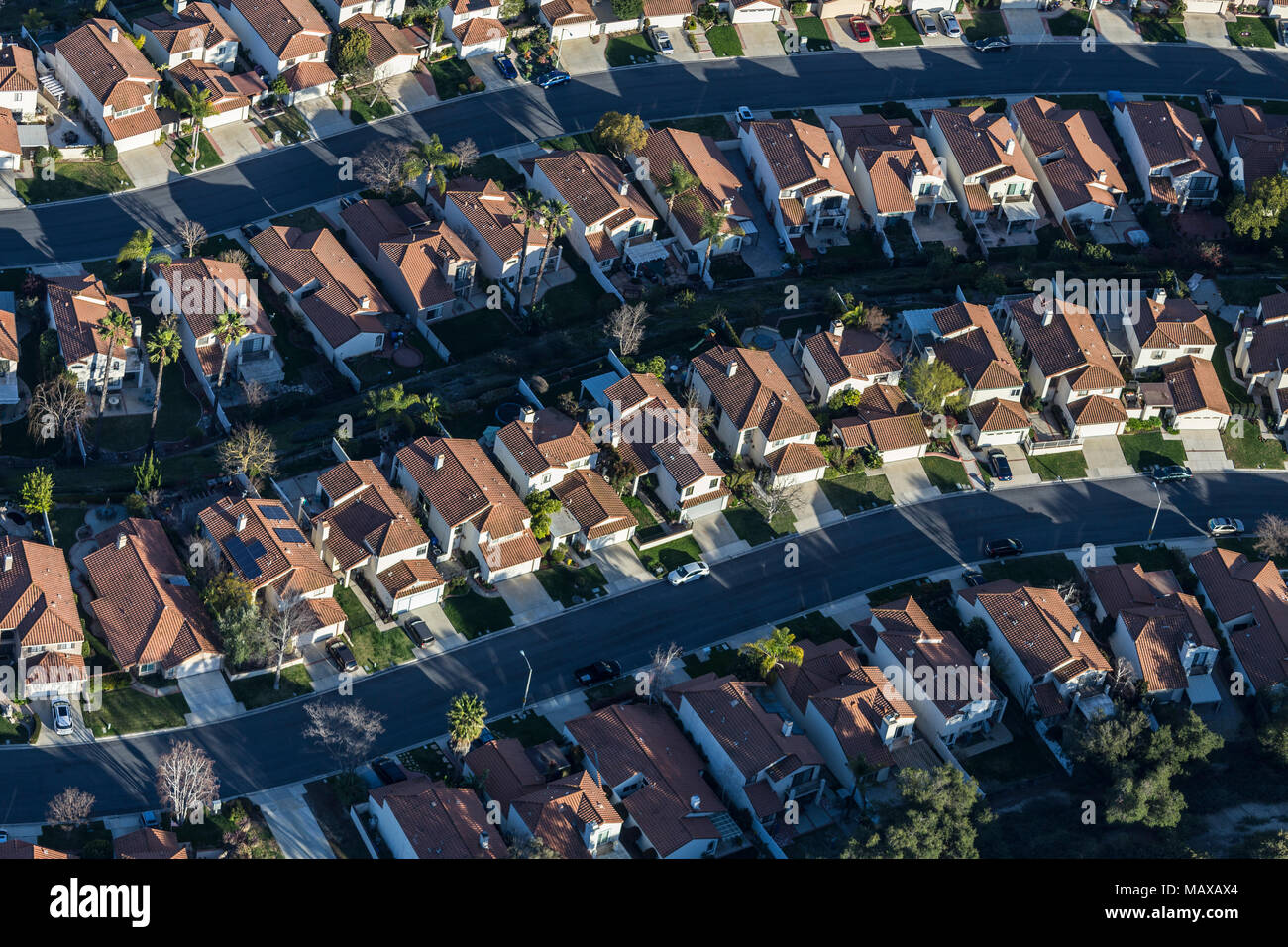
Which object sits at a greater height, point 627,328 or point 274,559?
point 627,328

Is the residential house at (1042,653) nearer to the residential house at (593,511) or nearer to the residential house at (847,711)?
the residential house at (847,711)

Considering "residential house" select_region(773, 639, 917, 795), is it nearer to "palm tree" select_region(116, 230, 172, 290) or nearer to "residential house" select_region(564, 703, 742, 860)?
"residential house" select_region(564, 703, 742, 860)

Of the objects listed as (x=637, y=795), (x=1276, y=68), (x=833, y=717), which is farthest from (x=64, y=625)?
(x=1276, y=68)

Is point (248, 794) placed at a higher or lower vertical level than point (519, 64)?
lower

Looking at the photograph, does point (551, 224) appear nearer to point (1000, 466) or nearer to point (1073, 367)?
point (1000, 466)

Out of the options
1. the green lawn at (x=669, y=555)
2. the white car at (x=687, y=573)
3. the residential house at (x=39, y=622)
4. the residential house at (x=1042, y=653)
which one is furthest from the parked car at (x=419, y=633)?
the residential house at (x=1042, y=653)

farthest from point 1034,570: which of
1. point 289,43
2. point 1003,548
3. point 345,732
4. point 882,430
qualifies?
point 289,43

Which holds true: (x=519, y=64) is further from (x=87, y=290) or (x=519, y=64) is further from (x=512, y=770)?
(x=512, y=770)
